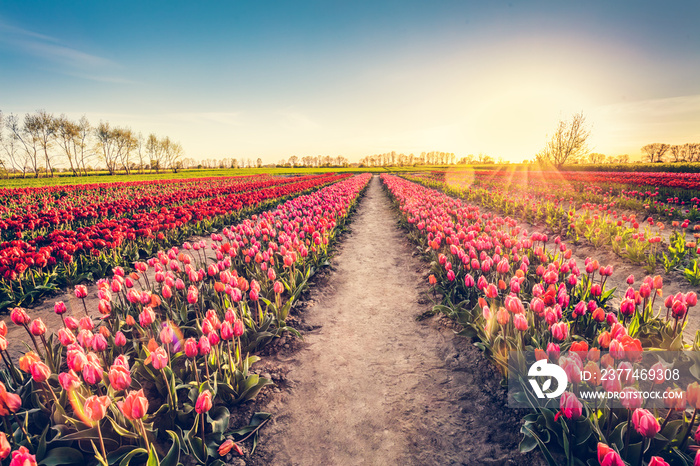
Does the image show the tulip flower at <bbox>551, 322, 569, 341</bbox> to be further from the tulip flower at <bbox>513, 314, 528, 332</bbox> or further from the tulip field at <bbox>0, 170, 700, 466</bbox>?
the tulip flower at <bbox>513, 314, 528, 332</bbox>

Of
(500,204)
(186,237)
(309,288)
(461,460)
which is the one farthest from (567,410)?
(500,204)

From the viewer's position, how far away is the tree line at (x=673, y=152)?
282ft

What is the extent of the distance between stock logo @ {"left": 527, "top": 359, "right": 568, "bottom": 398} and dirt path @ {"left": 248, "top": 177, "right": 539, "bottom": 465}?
370mm

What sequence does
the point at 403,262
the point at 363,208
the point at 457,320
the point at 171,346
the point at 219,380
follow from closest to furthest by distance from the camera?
the point at 219,380 < the point at 171,346 < the point at 457,320 < the point at 403,262 < the point at 363,208

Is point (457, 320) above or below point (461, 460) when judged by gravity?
above

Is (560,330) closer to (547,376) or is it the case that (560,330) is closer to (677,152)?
(547,376)

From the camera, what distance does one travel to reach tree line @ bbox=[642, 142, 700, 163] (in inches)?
3386

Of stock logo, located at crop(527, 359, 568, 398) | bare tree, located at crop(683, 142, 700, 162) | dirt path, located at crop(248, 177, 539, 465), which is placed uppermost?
bare tree, located at crop(683, 142, 700, 162)

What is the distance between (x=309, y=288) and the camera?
6.00m

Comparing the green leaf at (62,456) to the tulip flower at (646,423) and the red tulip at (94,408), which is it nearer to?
the red tulip at (94,408)

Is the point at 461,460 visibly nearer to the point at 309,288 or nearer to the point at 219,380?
the point at 219,380

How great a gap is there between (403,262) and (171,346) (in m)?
5.66

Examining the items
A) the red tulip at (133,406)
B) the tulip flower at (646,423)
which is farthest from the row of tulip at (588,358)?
the red tulip at (133,406)

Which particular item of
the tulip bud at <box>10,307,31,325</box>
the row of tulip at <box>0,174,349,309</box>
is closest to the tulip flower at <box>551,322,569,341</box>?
the tulip bud at <box>10,307,31,325</box>
